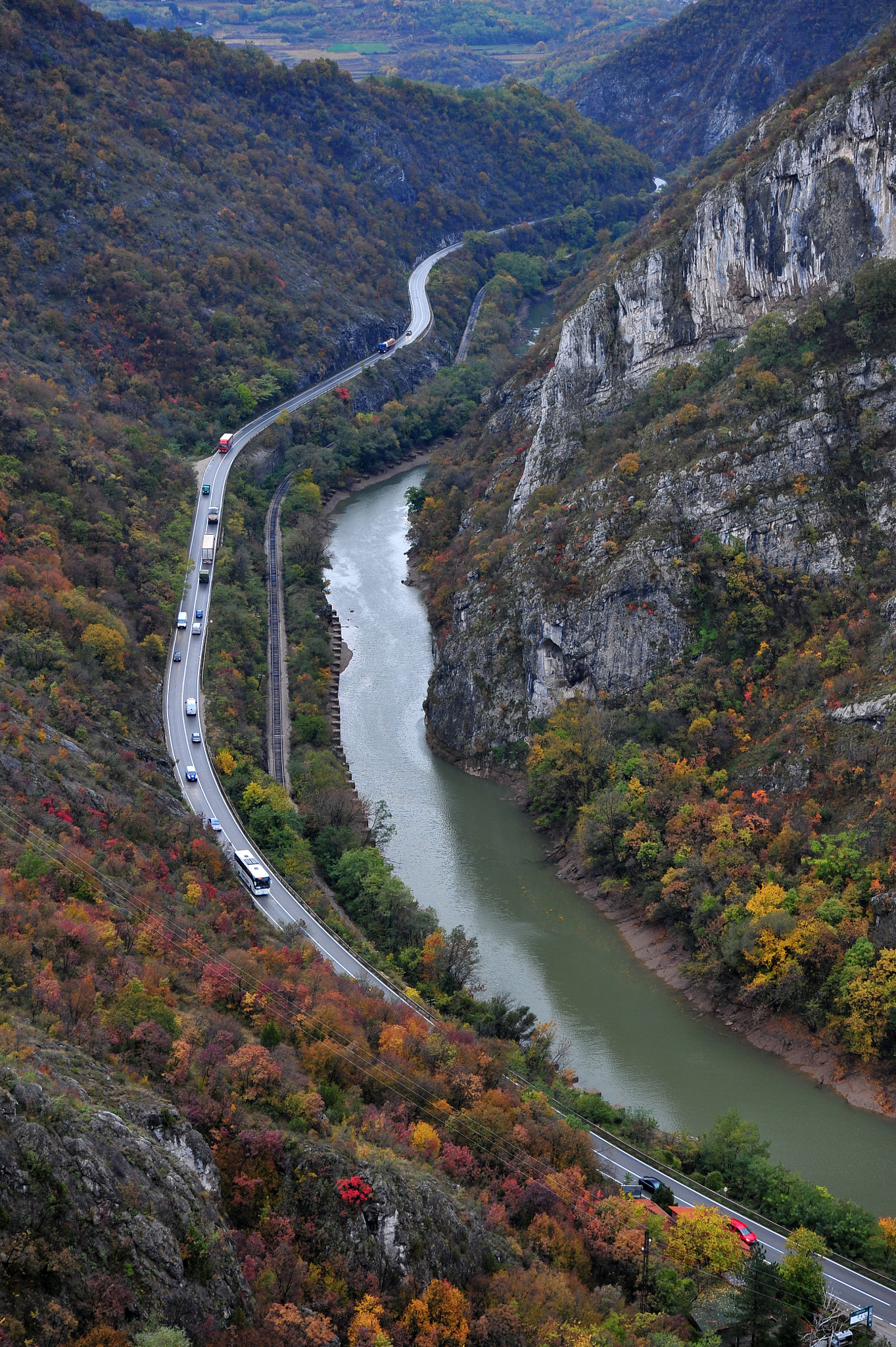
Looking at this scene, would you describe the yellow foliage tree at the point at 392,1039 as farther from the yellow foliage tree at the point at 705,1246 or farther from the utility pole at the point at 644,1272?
the yellow foliage tree at the point at 705,1246

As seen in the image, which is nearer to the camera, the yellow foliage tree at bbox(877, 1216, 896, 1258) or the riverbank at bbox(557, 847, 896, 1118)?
the yellow foliage tree at bbox(877, 1216, 896, 1258)

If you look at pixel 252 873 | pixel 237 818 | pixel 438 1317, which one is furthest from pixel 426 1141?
pixel 237 818

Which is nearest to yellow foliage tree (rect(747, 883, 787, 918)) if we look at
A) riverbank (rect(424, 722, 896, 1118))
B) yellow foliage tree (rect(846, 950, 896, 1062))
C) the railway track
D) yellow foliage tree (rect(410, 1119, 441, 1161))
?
riverbank (rect(424, 722, 896, 1118))

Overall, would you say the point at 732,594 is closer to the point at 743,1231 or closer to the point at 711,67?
the point at 743,1231

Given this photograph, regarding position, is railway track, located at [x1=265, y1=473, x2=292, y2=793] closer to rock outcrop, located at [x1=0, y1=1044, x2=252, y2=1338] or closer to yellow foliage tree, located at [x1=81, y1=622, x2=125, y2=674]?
yellow foliage tree, located at [x1=81, y1=622, x2=125, y2=674]

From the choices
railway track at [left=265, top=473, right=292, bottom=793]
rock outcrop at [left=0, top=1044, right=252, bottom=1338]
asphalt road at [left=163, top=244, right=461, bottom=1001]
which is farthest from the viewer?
railway track at [left=265, top=473, right=292, bottom=793]

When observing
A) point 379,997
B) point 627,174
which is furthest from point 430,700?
point 627,174
